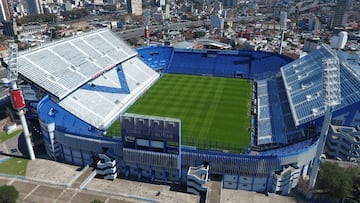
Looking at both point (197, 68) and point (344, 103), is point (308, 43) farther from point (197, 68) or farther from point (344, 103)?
Answer: point (344, 103)

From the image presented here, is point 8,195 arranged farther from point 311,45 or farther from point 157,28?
point 157,28

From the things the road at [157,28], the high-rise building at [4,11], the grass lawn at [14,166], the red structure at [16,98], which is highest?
the high-rise building at [4,11]

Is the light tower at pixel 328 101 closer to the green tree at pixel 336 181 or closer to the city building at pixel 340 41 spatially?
the green tree at pixel 336 181

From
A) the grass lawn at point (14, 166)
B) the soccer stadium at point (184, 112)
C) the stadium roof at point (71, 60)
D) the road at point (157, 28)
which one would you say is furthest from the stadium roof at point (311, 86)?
the road at point (157, 28)

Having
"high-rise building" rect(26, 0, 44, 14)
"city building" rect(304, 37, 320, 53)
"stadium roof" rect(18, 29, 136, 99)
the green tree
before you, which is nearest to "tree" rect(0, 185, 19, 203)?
"stadium roof" rect(18, 29, 136, 99)

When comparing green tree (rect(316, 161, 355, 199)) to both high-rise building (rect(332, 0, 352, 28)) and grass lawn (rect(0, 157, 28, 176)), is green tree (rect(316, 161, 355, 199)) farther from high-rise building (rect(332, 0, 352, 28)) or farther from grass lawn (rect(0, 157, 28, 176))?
high-rise building (rect(332, 0, 352, 28))

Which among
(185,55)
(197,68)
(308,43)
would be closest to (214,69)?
(197,68)
